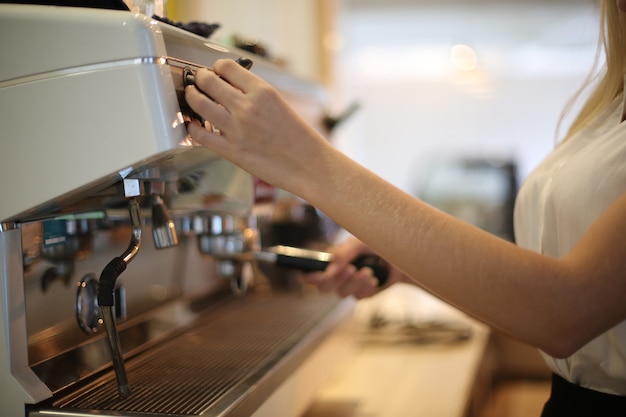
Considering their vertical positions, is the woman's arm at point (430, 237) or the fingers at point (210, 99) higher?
the fingers at point (210, 99)

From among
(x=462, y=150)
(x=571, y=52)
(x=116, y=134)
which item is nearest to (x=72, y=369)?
(x=116, y=134)

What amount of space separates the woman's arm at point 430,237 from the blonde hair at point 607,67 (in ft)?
0.99

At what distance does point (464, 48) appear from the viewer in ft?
12.2

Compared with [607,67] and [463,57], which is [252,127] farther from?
[463,57]

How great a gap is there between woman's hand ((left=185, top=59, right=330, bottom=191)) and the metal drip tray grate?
10.8 inches

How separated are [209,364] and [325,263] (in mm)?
270

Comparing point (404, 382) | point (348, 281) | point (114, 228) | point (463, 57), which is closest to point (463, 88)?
point (463, 57)

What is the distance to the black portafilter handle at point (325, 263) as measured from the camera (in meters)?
1.15

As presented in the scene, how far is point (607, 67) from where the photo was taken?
95 cm

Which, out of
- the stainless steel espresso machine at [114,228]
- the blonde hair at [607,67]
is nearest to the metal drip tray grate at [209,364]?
the stainless steel espresso machine at [114,228]

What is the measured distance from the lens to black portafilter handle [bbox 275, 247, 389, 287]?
1.15m

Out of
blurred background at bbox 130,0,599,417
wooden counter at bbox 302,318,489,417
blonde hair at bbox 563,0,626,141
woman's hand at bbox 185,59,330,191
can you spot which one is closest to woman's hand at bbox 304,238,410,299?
wooden counter at bbox 302,318,489,417

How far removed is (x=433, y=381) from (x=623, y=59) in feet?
2.55

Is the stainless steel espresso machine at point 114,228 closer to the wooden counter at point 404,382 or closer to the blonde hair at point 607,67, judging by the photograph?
the wooden counter at point 404,382
